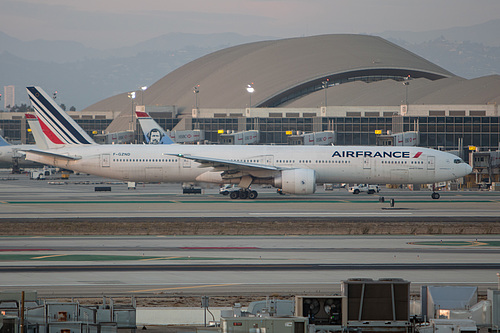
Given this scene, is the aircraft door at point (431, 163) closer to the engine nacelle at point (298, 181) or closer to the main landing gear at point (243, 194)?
the engine nacelle at point (298, 181)

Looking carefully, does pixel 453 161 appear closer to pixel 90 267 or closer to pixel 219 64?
pixel 90 267

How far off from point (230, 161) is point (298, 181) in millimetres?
6328

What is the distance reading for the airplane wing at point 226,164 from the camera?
189ft

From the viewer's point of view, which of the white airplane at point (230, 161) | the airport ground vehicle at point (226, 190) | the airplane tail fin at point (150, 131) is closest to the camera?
the white airplane at point (230, 161)

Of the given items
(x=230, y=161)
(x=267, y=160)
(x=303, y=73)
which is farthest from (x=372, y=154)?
(x=303, y=73)

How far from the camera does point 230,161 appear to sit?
194 ft

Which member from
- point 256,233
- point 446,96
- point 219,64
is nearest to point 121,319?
point 256,233

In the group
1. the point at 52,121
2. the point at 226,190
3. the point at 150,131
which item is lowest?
the point at 226,190

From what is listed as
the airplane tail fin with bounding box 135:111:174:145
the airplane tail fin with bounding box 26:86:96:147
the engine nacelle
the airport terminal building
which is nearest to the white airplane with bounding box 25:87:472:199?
the airplane tail fin with bounding box 26:86:96:147

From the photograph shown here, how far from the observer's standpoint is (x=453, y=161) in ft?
203

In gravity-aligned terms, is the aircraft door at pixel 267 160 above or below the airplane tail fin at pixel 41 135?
below

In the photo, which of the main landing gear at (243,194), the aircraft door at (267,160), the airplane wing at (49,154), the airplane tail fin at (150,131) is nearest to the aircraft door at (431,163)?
the aircraft door at (267,160)

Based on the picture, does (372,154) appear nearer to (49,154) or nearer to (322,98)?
(49,154)

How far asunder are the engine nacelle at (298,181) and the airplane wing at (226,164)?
→ 4.78 ft
